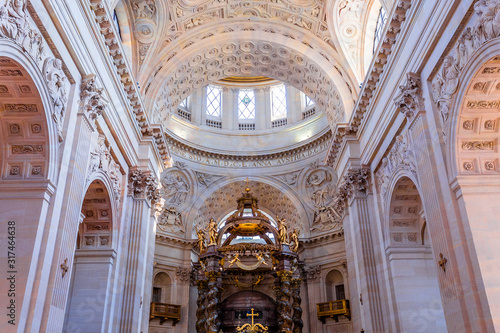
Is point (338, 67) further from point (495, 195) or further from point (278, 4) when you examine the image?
point (495, 195)

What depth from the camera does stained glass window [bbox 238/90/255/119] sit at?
3262 cm

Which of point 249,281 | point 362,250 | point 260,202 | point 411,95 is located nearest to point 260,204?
point 260,202

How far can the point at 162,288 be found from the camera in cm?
2625

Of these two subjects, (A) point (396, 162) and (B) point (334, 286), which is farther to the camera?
(B) point (334, 286)

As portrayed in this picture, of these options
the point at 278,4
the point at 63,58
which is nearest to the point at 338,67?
the point at 278,4

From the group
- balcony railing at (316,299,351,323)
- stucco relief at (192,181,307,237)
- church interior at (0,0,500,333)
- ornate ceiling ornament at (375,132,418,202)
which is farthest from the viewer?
stucco relief at (192,181,307,237)

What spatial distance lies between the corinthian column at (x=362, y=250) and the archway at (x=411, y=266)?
41.6 inches

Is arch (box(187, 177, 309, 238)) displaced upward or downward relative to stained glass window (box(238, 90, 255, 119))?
downward

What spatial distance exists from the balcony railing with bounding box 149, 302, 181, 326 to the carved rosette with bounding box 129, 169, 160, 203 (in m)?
9.66

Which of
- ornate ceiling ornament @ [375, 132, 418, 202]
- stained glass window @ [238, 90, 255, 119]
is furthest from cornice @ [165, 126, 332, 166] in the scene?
ornate ceiling ornament @ [375, 132, 418, 202]

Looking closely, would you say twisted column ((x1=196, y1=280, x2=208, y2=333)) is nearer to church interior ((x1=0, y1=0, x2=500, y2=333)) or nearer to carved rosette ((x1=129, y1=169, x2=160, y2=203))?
church interior ((x1=0, y1=0, x2=500, y2=333))

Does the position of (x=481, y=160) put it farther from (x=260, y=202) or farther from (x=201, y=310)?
(x=260, y=202)

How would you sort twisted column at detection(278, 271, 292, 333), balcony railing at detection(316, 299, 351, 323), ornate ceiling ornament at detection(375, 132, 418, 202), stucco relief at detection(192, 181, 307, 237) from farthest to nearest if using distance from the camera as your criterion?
stucco relief at detection(192, 181, 307, 237) → balcony railing at detection(316, 299, 351, 323) → twisted column at detection(278, 271, 292, 333) → ornate ceiling ornament at detection(375, 132, 418, 202)

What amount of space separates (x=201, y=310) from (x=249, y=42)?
13559mm
